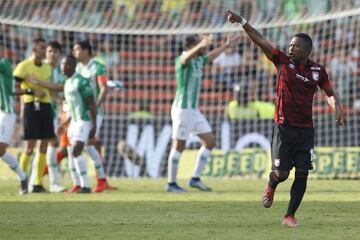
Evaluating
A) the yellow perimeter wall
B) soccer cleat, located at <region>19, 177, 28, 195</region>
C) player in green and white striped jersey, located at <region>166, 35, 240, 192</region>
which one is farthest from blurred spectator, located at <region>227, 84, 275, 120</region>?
soccer cleat, located at <region>19, 177, 28, 195</region>

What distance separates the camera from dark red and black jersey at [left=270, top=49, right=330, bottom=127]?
31.2 feet

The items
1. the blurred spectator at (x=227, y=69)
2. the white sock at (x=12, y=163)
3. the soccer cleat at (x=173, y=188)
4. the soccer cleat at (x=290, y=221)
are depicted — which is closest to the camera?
the soccer cleat at (x=290, y=221)

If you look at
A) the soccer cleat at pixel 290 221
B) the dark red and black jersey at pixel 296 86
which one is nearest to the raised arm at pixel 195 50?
the dark red and black jersey at pixel 296 86

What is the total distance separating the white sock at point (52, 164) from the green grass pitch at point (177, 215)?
63 cm

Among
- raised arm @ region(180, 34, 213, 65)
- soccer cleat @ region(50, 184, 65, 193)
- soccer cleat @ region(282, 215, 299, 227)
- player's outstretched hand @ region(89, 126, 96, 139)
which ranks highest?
raised arm @ region(180, 34, 213, 65)

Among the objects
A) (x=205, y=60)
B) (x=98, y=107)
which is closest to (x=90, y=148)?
(x=98, y=107)

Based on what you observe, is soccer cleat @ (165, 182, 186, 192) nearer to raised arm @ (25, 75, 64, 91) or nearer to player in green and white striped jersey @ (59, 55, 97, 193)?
player in green and white striped jersey @ (59, 55, 97, 193)

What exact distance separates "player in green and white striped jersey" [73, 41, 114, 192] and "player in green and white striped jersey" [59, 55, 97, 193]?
467 mm

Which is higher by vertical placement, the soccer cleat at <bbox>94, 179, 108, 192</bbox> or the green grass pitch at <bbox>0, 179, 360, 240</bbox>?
the green grass pitch at <bbox>0, 179, 360, 240</bbox>

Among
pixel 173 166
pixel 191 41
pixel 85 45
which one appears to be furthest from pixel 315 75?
pixel 85 45

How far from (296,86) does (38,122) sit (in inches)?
270

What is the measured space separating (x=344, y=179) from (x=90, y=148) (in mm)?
5023

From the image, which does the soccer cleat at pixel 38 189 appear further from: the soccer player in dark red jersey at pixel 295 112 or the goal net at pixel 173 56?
the soccer player in dark red jersey at pixel 295 112

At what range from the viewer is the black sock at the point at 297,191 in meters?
9.41
